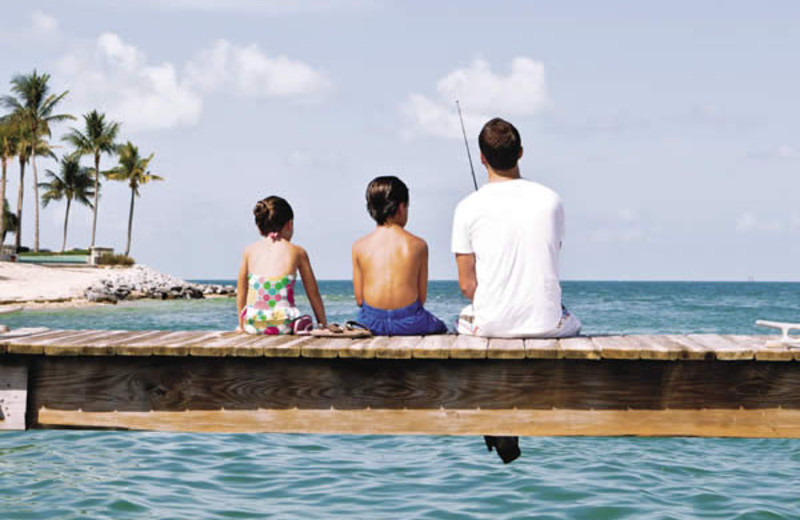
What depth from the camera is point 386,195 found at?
5.69 metres

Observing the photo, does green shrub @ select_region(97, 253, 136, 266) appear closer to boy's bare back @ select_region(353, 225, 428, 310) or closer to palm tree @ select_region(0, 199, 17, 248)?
palm tree @ select_region(0, 199, 17, 248)

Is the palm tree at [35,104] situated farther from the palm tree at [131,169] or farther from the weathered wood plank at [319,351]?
the weathered wood plank at [319,351]

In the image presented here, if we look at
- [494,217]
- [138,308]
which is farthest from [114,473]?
[138,308]

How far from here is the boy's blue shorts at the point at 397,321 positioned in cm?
566

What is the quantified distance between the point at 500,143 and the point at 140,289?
45.6 meters

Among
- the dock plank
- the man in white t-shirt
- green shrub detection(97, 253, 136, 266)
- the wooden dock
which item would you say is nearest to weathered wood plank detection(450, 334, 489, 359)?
the wooden dock

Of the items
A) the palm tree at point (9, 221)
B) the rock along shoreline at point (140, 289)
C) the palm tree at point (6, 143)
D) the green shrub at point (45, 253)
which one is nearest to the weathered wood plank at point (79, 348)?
the rock along shoreline at point (140, 289)

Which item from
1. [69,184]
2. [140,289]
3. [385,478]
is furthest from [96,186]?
[385,478]

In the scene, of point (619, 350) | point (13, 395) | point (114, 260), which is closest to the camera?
point (619, 350)

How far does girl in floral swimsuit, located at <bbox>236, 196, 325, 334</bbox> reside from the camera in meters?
5.95

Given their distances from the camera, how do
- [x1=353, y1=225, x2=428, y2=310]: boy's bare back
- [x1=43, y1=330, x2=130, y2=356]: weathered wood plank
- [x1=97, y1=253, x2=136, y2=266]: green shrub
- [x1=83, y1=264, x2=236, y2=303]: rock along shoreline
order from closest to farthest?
[x1=43, y1=330, x2=130, y2=356]: weathered wood plank, [x1=353, y1=225, x2=428, y2=310]: boy's bare back, [x1=83, y1=264, x2=236, y2=303]: rock along shoreline, [x1=97, y1=253, x2=136, y2=266]: green shrub

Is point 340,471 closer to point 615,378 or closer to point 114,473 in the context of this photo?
point 114,473

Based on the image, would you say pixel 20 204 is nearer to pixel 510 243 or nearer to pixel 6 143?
pixel 6 143

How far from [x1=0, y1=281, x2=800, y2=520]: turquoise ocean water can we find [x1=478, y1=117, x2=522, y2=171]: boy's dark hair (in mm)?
2729
